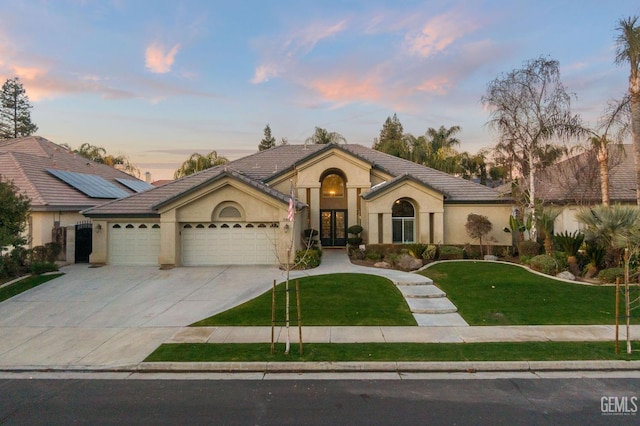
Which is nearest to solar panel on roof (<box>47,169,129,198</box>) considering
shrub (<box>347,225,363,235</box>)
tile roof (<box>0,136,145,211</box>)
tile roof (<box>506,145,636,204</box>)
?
tile roof (<box>0,136,145,211</box>)

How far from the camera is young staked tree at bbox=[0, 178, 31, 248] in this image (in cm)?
1477

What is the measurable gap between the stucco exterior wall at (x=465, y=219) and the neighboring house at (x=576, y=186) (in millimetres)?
1189

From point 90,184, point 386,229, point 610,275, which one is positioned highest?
point 90,184

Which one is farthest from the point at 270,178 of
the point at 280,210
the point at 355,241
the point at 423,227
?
the point at 423,227

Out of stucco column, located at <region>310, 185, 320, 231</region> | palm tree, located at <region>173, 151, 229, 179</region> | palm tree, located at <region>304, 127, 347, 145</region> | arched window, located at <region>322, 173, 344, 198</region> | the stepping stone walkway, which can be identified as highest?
palm tree, located at <region>304, 127, 347, 145</region>

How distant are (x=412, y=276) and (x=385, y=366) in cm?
852

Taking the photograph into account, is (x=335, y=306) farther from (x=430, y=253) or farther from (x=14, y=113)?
(x=14, y=113)

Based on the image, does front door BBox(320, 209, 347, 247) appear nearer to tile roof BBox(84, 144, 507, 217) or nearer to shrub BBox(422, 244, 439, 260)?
tile roof BBox(84, 144, 507, 217)

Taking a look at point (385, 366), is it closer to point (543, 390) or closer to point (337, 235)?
point (543, 390)

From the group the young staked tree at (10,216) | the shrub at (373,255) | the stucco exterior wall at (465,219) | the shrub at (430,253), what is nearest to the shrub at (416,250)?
the shrub at (430,253)

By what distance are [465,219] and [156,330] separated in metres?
17.1

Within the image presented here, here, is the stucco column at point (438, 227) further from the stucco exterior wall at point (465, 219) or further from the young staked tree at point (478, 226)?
the young staked tree at point (478, 226)

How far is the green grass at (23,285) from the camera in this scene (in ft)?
45.3

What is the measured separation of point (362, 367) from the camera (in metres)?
7.85
